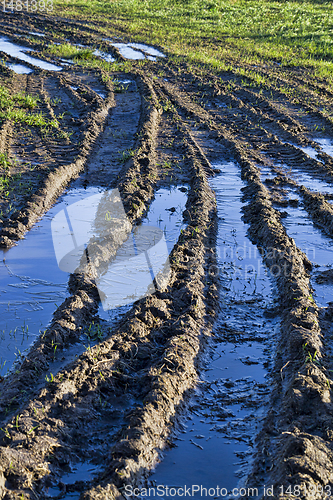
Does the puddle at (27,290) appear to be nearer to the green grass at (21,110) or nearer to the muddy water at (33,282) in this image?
the muddy water at (33,282)

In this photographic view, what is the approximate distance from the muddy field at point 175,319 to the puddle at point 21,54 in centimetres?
663

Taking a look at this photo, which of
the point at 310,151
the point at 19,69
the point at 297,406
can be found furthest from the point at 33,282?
the point at 19,69

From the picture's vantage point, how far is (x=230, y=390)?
3682 mm

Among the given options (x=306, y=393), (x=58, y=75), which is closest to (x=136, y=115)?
(x=58, y=75)

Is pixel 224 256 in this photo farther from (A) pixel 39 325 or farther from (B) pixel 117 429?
(B) pixel 117 429

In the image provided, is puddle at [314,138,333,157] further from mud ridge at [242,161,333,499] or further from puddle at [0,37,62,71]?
puddle at [0,37,62,71]

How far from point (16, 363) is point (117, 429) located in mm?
1202

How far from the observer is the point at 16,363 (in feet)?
12.8

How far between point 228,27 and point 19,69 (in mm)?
13153

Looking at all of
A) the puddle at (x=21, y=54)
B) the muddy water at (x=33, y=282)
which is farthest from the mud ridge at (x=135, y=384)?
the puddle at (x=21, y=54)

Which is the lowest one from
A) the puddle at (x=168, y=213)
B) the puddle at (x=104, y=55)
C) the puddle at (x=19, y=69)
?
the puddle at (x=168, y=213)

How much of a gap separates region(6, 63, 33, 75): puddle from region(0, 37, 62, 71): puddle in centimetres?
47

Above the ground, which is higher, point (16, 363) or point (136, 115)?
point (136, 115)

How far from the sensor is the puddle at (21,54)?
52.2 feet
